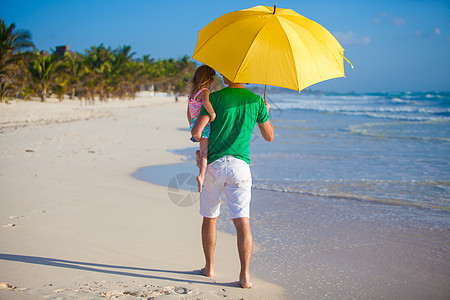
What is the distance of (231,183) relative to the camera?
2795 mm

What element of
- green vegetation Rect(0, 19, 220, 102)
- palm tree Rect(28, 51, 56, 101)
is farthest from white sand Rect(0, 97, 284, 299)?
palm tree Rect(28, 51, 56, 101)

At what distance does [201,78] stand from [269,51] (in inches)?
20.9

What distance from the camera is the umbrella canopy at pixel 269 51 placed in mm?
2689

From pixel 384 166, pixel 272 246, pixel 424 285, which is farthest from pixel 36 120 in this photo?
pixel 424 285

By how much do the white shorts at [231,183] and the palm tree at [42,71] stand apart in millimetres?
32359

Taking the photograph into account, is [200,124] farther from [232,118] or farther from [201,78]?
[201,78]

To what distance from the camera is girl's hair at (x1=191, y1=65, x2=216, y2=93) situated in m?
2.81

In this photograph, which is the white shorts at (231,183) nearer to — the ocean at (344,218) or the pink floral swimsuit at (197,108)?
the pink floral swimsuit at (197,108)

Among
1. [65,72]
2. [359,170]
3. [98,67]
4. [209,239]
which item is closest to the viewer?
[209,239]

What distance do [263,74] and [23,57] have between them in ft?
85.9

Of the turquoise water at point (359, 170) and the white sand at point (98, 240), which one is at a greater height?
the turquoise water at point (359, 170)

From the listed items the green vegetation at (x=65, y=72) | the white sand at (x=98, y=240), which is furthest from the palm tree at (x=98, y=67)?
the white sand at (x=98, y=240)

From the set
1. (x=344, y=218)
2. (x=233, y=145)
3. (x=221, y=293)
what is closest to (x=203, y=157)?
(x=233, y=145)

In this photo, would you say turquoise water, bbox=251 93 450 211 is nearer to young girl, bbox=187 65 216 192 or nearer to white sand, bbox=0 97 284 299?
young girl, bbox=187 65 216 192
